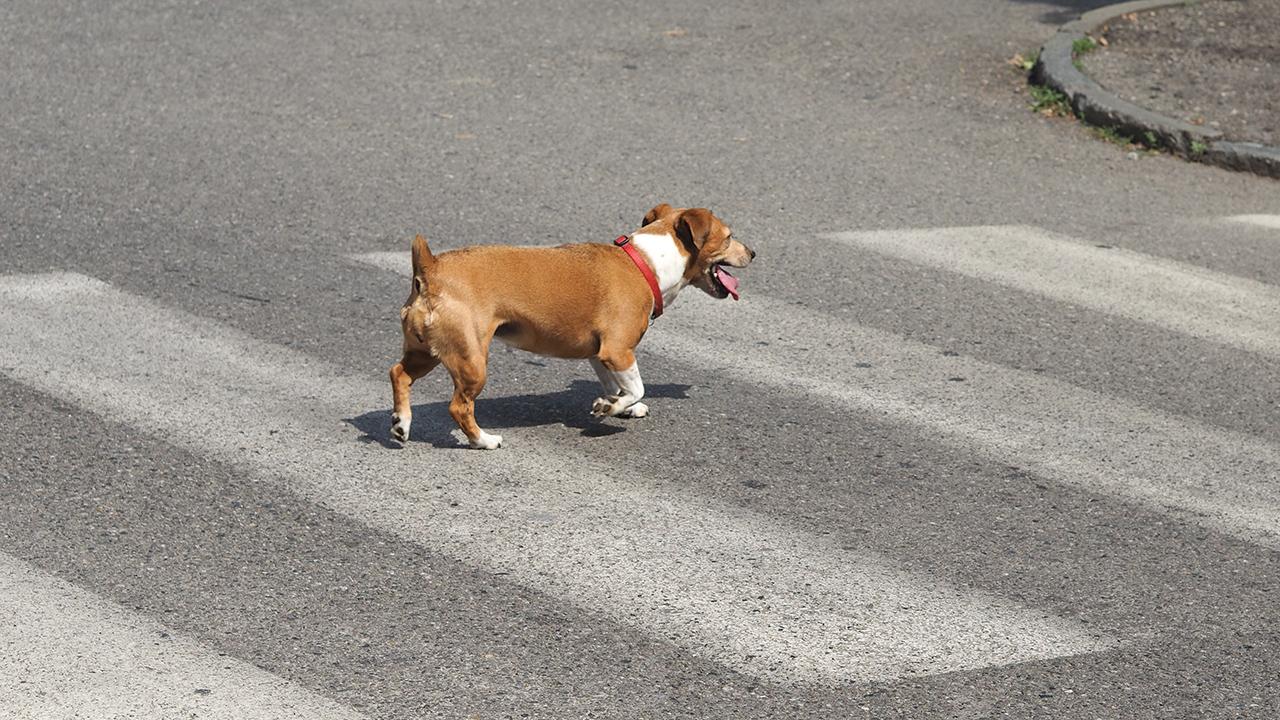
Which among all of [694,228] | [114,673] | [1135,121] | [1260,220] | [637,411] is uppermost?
[694,228]

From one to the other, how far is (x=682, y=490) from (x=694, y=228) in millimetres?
987

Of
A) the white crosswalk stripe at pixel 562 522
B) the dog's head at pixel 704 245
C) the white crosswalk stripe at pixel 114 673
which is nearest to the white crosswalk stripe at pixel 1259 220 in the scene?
the dog's head at pixel 704 245

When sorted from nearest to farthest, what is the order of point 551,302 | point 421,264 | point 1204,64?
point 421,264, point 551,302, point 1204,64

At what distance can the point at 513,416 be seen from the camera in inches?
243

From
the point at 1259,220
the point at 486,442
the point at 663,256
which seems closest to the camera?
the point at 486,442

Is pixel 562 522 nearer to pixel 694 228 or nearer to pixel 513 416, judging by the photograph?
pixel 513 416

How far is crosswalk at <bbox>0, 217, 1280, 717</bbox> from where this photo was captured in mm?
4391

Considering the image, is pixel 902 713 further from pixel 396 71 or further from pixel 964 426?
pixel 396 71

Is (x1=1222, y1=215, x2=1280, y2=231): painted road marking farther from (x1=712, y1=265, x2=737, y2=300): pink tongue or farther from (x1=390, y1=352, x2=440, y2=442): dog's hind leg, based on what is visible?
(x1=390, y1=352, x2=440, y2=442): dog's hind leg

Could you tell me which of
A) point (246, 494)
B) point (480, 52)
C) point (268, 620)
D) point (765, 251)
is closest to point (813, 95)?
point (480, 52)

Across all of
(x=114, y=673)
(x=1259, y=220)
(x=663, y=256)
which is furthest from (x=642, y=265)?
(x=1259, y=220)

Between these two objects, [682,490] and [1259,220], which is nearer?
[682,490]

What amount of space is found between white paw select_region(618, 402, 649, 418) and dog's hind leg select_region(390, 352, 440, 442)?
2.46 ft

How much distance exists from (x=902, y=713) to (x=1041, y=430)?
2.21 metres
